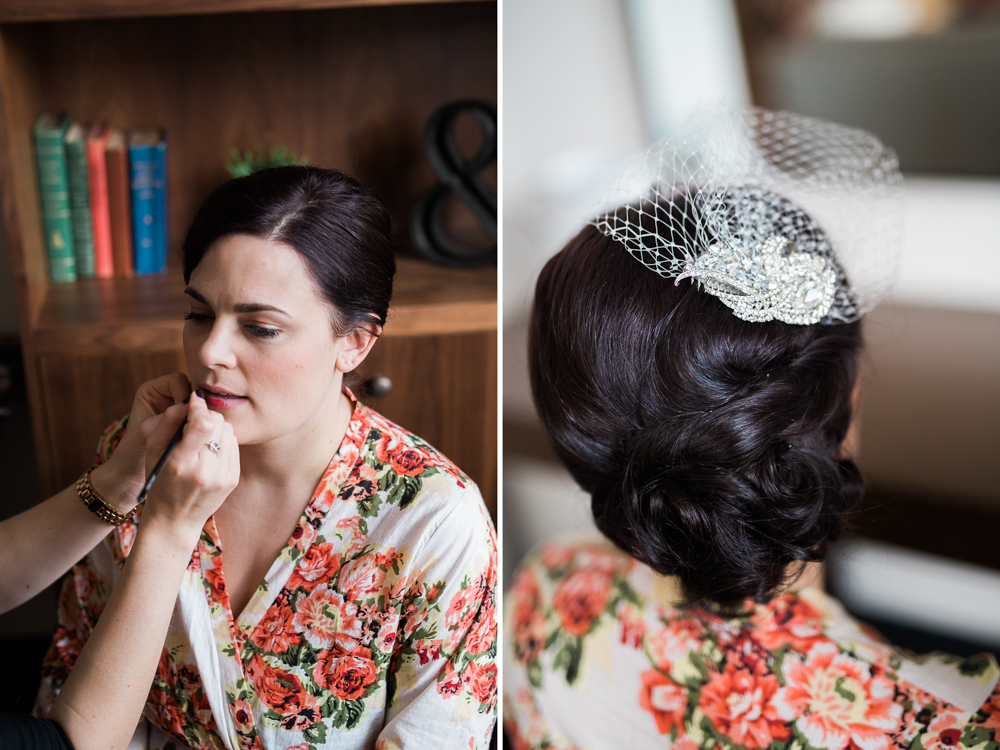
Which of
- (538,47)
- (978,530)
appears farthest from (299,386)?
(978,530)

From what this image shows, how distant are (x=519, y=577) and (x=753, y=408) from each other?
1.76ft

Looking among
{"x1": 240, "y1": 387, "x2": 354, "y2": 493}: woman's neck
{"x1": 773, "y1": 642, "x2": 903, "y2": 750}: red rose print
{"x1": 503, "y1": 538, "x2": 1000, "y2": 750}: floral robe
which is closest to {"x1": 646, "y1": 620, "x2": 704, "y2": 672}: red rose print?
{"x1": 503, "y1": 538, "x2": 1000, "y2": 750}: floral robe

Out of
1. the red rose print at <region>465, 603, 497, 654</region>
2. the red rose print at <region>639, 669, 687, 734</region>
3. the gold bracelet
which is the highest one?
the gold bracelet

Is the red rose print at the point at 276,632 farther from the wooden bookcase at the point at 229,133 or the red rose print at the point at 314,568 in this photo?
the wooden bookcase at the point at 229,133

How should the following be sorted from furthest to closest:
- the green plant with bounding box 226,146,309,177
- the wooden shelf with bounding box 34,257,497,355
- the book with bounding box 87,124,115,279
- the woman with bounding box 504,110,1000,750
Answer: the green plant with bounding box 226,146,309,177, the book with bounding box 87,124,115,279, the wooden shelf with bounding box 34,257,497,355, the woman with bounding box 504,110,1000,750

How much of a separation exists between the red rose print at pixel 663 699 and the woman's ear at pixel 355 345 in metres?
0.56

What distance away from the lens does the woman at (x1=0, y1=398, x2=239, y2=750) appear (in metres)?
0.65

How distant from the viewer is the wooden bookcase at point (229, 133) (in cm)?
115

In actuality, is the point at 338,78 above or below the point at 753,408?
above

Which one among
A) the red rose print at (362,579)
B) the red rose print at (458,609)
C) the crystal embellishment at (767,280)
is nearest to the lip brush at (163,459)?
the red rose print at (362,579)

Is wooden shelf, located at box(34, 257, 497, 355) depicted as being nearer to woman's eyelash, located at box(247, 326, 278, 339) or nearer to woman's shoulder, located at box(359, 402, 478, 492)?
woman's shoulder, located at box(359, 402, 478, 492)

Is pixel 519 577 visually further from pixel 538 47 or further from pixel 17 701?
pixel 538 47

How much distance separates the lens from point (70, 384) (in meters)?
1.17

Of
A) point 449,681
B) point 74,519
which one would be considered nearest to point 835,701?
point 449,681
